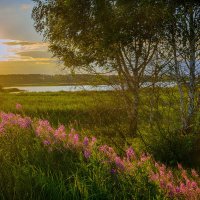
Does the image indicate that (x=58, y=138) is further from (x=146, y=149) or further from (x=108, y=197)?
(x=146, y=149)

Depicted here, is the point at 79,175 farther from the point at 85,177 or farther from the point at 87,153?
the point at 87,153

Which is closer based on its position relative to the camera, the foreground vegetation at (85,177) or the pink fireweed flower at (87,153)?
the foreground vegetation at (85,177)

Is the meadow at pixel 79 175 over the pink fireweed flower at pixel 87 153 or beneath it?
beneath

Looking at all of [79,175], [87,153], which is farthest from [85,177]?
[87,153]

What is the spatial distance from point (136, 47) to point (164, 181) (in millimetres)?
11366

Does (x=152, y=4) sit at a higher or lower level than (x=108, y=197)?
higher

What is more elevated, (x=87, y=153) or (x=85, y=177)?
(x=87, y=153)

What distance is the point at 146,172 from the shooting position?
19.2ft

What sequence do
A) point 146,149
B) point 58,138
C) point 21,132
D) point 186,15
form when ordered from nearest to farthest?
1. point 58,138
2. point 21,132
3. point 146,149
4. point 186,15

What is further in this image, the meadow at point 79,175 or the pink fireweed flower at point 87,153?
the pink fireweed flower at point 87,153

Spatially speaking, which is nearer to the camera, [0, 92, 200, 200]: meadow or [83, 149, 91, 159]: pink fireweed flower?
[0, 92, 200, 200]: meadow

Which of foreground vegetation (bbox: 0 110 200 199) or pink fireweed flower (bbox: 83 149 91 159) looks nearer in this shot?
foreground vegetation (bbox: 0 110 200 199)

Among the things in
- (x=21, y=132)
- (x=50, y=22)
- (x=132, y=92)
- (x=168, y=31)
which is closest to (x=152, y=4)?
(x=168, y=31)

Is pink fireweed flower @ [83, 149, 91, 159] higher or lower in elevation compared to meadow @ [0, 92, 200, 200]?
higher
